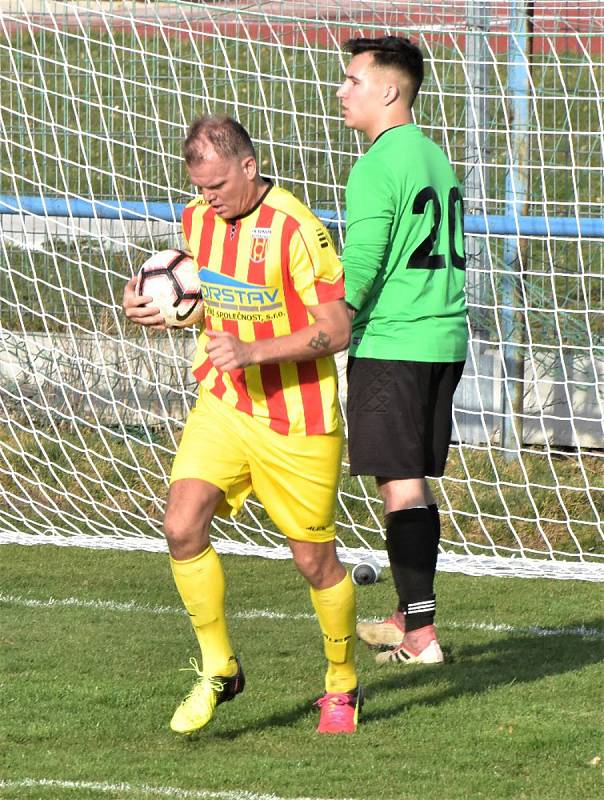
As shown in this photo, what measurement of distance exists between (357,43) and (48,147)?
4.87 metres

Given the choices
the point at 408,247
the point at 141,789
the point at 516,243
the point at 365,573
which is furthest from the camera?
the point at 516,243

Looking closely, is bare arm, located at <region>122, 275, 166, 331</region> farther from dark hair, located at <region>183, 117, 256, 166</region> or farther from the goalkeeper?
the goalkeeper

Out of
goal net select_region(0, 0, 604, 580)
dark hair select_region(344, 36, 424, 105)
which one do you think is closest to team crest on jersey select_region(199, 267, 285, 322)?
dark hair select_region(344, 36, 424, 105)

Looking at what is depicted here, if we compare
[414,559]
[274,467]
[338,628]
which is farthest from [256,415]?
[414,559]

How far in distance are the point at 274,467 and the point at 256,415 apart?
0.17 m

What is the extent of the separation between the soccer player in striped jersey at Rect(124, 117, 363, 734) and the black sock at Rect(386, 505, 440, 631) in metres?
0.84

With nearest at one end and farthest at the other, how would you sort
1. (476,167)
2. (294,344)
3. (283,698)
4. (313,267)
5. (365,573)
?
(294,344), (313,267), (283,698), (365,573), (476,167)

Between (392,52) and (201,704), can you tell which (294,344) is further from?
(392,52)

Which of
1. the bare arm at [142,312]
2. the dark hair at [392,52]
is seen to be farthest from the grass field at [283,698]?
the dark hair at [392,52]

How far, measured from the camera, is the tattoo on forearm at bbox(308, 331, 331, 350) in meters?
4.32

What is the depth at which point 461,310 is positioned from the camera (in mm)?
5375

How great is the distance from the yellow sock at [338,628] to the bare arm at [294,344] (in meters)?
0.74

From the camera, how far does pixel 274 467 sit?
4504 mm

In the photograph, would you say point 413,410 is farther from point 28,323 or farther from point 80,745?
point 28,323
